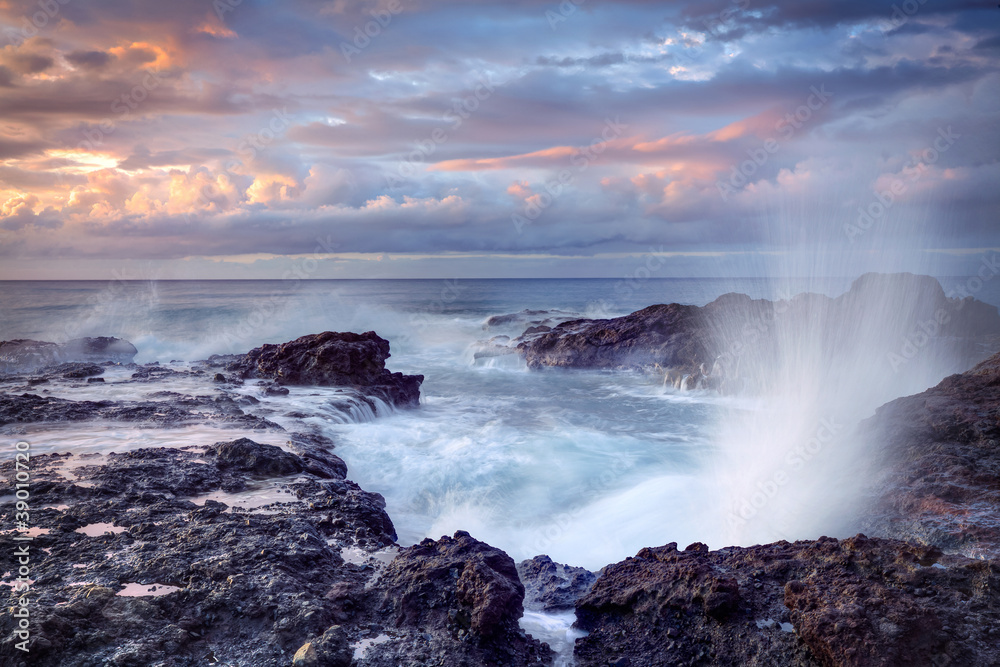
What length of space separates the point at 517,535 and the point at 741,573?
153 inches

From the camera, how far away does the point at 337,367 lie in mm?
14555

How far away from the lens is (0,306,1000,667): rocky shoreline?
3.52m

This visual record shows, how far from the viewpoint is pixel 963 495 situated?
17.1ft

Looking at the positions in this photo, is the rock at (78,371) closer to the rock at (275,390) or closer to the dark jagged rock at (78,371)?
the dark jagged rock at (78,371)

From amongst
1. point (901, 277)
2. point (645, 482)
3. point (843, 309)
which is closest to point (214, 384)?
point (645, 482)

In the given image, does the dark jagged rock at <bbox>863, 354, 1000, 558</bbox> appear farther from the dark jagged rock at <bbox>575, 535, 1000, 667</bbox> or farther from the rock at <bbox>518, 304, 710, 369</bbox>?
the rock at <bbox>518, 304, 710, 369</bbox>

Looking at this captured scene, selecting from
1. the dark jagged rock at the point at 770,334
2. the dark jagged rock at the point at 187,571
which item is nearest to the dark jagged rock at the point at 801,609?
the dark jagged rock at the point at 187,571

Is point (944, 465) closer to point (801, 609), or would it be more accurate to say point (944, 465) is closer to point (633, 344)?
point (801, 609)

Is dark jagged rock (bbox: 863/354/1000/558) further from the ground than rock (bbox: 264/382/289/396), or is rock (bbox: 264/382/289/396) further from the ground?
dark jagged rock (bbox: 863/354/1000/558)

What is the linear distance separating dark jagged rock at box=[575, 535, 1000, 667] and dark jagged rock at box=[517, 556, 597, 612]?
1.16 feet

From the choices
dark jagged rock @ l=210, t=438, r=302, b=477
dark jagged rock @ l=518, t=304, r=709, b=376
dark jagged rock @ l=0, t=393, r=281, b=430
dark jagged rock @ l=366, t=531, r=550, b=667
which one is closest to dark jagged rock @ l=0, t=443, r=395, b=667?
dark jagged rock @ l=366, t=531, r=550, b=667

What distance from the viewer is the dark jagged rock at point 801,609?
333 centimetres

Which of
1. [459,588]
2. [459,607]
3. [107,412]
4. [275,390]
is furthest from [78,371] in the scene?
[459,607]

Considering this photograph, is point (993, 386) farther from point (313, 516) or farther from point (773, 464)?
point (313, 516)
